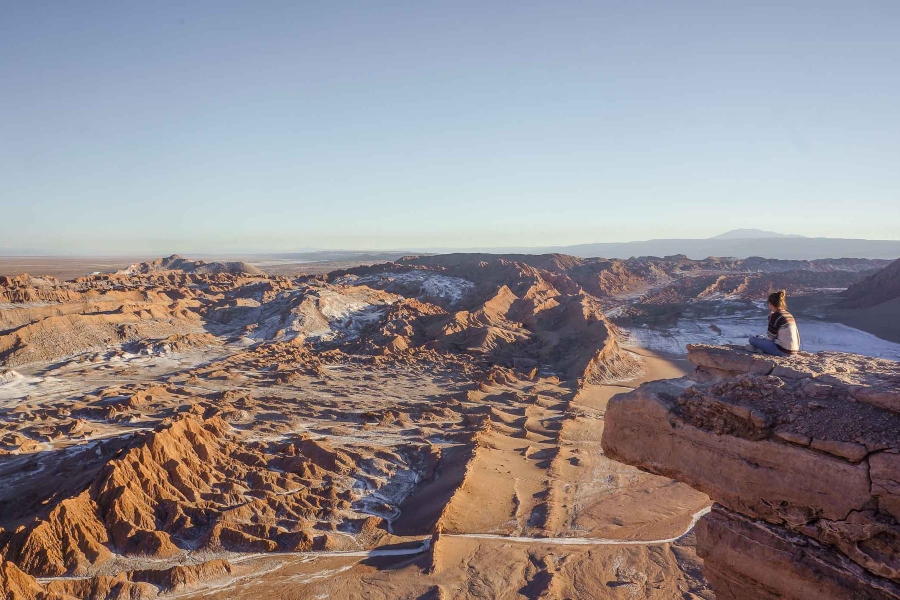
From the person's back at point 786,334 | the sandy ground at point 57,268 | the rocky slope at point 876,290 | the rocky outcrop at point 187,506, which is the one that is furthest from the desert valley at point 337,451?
the sandy ground at point 57,268

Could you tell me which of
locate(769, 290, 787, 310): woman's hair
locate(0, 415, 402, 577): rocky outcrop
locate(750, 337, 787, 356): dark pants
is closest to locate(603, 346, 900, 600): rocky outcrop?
locate(750, 337, 787, 356): dark pants

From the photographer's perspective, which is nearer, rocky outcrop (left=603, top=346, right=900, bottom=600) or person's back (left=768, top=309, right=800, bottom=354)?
rocky outcrop (left=603, top=346, right=900, bottom=600)

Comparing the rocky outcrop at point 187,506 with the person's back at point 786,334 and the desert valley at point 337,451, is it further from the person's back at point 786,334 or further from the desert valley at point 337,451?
the person's back at point 786,334

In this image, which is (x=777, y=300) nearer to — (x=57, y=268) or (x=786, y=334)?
(x=786, y=334)

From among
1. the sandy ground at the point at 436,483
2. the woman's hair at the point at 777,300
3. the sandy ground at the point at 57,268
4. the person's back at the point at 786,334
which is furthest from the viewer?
the sandy ground at the point at 57,268

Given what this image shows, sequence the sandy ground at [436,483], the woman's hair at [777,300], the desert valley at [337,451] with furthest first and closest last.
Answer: the sandy ground at [436,483], the desert valley at [337,451], the woman's hair at [777,300]

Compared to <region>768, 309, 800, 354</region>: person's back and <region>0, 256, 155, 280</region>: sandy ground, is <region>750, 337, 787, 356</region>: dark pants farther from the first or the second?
<region>0, 256, 155, 280</region>: sandy ground

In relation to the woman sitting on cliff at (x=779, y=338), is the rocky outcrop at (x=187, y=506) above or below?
below
